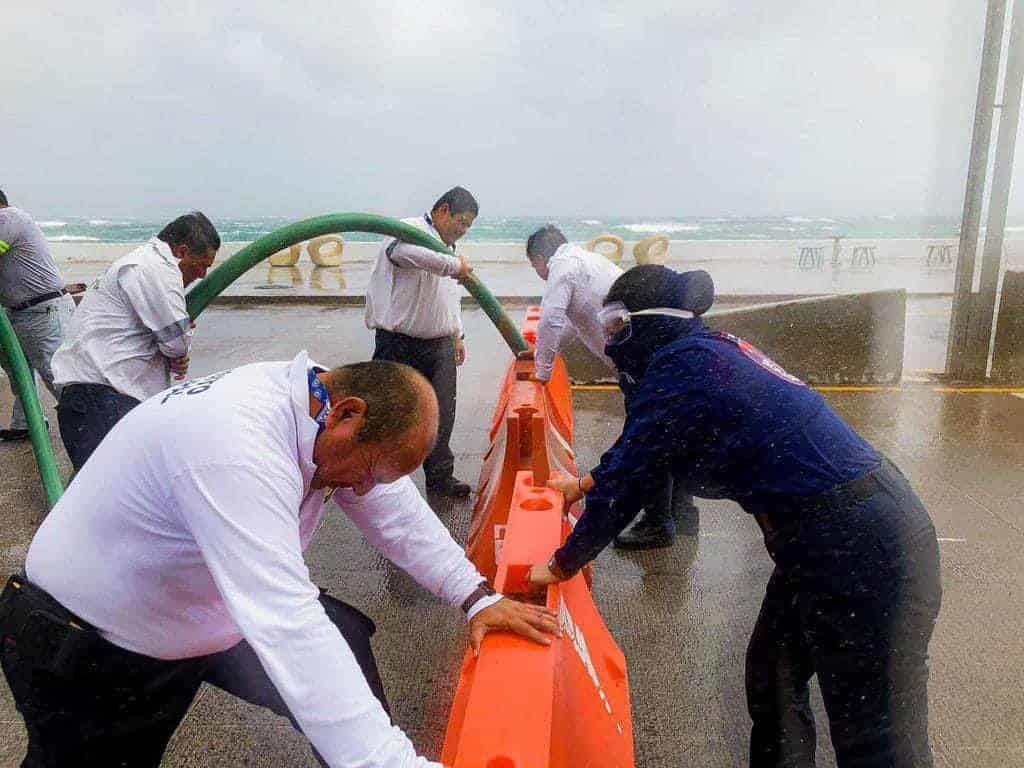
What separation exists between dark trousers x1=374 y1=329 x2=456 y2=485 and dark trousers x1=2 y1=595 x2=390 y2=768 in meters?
2.83

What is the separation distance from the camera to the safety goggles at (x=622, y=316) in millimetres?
2322

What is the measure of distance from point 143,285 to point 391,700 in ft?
7.25

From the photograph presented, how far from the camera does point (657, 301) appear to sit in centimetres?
233

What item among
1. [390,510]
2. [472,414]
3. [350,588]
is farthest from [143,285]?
[472,414]

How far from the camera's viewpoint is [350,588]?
3986mm

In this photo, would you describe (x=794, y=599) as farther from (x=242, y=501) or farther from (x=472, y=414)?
(x=472, y=414)

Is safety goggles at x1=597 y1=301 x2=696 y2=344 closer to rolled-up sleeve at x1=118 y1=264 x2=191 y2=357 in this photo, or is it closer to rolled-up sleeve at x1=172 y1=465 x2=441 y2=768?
rolled-up sleeve at x1=172 y1=465 x2=441 y2=768

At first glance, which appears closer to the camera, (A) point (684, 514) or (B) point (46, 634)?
(B) point (46, 634)

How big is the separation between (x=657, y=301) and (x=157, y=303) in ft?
8.12

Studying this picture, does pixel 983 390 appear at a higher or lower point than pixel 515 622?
lower

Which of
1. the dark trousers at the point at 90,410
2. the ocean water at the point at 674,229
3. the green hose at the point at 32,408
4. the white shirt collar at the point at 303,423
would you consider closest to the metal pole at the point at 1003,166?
the dark trousers at the point at 90,410

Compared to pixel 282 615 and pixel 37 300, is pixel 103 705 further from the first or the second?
pixel 37 300

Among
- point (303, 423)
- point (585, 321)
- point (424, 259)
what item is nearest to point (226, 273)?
point (424, 259)

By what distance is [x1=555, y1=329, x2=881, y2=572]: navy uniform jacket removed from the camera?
1.98 metres
